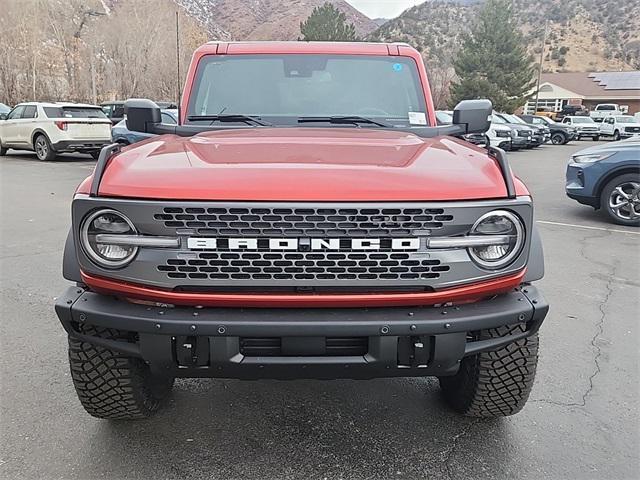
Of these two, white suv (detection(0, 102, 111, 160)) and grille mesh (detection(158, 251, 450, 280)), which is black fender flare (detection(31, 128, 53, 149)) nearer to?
white suv (detection(0, 102, 111, 160))

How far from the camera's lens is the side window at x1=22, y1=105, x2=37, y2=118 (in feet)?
52.1

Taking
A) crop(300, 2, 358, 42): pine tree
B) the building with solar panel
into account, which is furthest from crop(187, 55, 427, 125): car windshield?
the building with solar panel

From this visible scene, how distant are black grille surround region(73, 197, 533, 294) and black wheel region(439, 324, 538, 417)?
585mm

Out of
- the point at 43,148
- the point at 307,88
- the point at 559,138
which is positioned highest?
the point at 307,88

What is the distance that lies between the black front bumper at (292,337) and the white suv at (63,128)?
14.7 meters

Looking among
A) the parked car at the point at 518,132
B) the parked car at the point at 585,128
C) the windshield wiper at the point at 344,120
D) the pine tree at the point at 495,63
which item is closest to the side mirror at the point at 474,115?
the windshield wiper at the point at 344,120

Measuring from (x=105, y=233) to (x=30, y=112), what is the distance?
16266mm

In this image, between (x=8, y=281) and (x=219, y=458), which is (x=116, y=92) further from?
(x=219, y=458)

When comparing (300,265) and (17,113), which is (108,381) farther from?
(17,113)

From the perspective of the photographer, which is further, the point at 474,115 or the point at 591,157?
the point at 591,157

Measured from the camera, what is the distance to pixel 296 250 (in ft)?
6.68

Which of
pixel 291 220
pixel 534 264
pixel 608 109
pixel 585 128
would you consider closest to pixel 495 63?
pixel 585 128

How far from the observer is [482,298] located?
7.27 feet

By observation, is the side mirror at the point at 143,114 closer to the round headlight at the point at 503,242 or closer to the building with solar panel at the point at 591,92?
the round headlight at the point at 503,242
